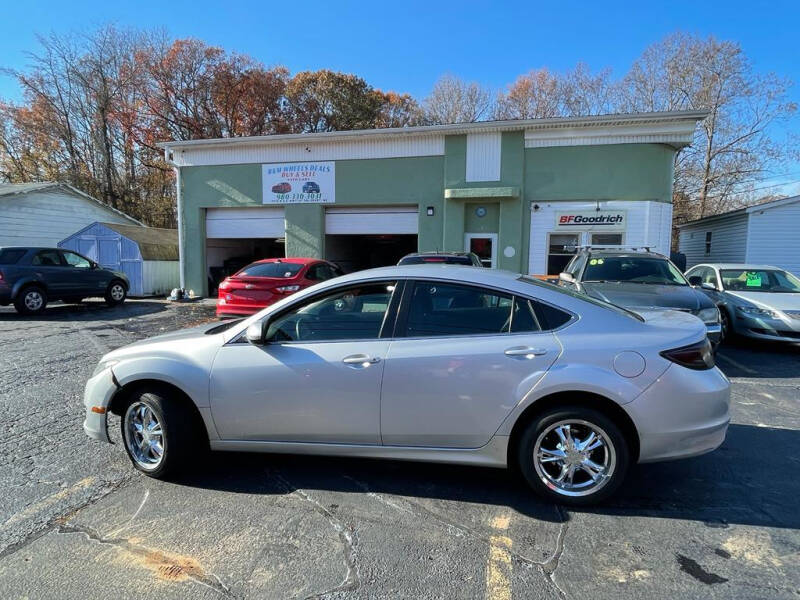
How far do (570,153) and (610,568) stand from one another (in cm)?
1211

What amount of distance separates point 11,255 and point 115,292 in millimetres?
2712

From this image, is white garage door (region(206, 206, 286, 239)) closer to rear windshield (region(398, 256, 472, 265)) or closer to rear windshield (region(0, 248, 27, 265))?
rear windshield (region(0, 248, 27, 265))

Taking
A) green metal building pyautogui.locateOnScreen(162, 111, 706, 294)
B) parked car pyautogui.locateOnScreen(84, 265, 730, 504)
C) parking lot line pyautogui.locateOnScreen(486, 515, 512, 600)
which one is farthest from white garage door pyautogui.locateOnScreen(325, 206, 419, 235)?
parking lot line pyautogui.locateOnScreen(486, 515, 512, 600)

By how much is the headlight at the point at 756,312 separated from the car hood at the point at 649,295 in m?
1.86

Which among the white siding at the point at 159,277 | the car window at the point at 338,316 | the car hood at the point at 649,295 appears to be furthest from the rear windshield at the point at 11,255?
the car hood at the point at 649,295

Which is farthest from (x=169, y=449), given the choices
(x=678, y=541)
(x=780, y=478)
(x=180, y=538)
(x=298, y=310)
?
(x=780, y=478)

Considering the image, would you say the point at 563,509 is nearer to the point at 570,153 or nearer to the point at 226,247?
the point at 570,153

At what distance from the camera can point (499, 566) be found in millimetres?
2371

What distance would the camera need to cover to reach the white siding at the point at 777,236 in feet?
49.4

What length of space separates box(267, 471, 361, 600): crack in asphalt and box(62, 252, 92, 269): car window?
1241cm

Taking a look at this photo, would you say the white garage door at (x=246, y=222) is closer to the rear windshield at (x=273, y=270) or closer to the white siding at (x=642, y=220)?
the rear windshield at (x=273, y=270)

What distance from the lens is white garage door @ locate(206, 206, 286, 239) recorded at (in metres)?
15.0

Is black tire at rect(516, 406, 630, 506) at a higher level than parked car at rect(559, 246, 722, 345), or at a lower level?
lower

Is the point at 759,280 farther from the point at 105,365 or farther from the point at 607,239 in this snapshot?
the point at 105,365
